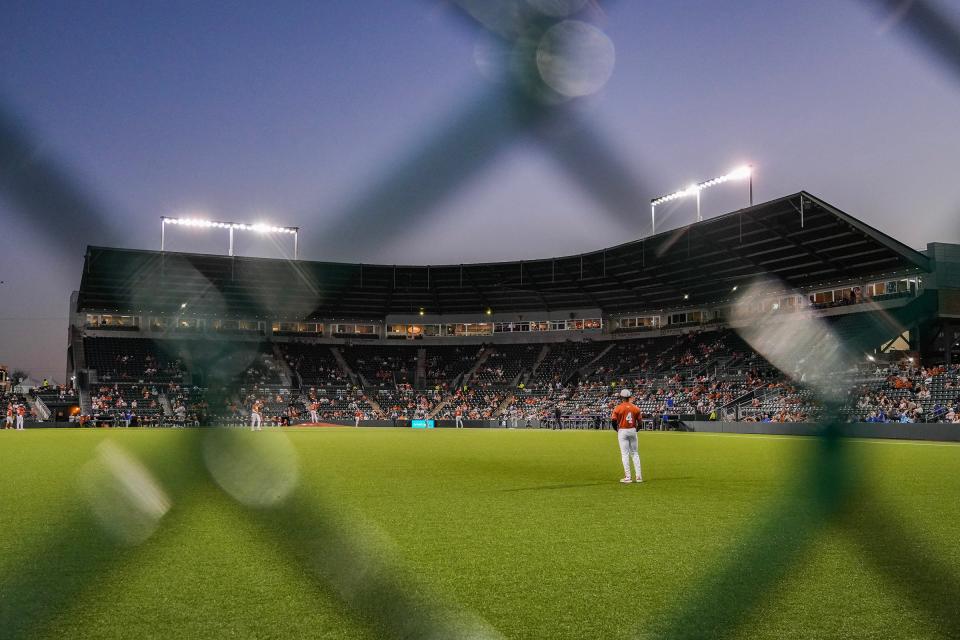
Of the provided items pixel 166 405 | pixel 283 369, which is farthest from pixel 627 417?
pixel 283 369

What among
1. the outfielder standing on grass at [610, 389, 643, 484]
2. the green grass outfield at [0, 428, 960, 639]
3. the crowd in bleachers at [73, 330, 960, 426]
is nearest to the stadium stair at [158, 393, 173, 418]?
the crowd in bleachers at [73, 330, 960, 426]

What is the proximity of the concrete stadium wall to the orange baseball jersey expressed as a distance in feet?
57.8

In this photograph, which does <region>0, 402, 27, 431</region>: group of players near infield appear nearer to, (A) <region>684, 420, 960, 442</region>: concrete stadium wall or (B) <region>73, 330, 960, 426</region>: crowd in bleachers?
(B) <region>73, 330, 960, 426</region>: crowd in bleachers

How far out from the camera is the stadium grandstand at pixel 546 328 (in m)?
50.9

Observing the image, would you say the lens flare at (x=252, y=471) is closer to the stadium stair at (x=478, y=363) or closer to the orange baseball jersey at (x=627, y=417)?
the orange baseball jersey at (x=627, y=417)

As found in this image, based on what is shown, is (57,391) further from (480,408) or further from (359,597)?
(359,597)

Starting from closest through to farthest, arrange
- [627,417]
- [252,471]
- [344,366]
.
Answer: [627,417]
[252,471]
[344,366]

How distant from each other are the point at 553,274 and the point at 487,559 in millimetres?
68012

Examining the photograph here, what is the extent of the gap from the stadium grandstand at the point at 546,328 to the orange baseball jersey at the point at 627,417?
97.7 feet

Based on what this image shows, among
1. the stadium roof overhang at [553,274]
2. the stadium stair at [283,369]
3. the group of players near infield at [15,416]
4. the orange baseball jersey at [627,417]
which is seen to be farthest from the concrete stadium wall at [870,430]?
the group of players near infield at [15,416]

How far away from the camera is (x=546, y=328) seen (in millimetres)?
83562

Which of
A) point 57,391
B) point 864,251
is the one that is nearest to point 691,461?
point 864,251

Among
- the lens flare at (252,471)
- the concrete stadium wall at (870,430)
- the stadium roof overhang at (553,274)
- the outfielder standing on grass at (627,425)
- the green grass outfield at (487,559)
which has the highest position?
the stadium roof overhang at (553,274)

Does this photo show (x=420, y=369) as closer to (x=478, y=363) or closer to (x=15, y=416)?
(x=478, y=363)
